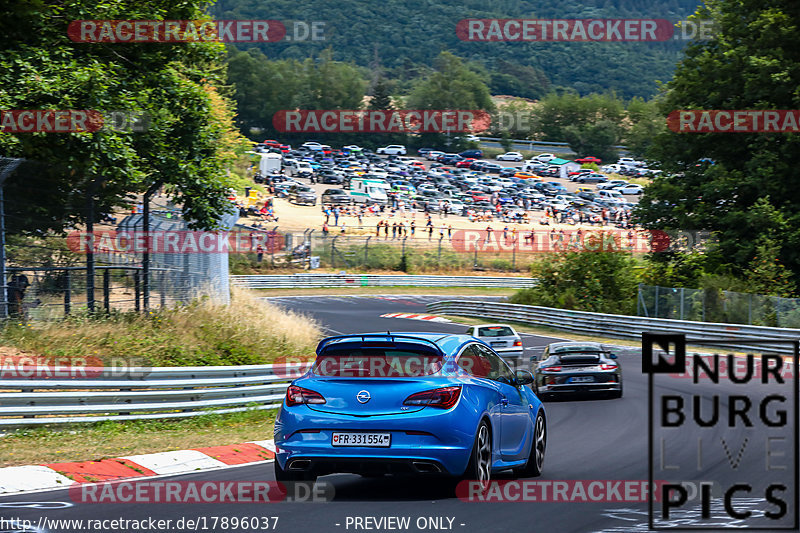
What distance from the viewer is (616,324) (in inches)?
1462

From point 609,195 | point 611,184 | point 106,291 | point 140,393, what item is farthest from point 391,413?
point 611,184

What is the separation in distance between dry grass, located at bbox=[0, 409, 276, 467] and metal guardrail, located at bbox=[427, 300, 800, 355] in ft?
45.3

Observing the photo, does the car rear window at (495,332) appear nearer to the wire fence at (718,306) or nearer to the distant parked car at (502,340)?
the distant parked car at (502,340)

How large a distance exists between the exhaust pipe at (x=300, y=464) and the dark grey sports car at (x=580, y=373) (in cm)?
1112

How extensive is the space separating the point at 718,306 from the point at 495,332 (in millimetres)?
9071

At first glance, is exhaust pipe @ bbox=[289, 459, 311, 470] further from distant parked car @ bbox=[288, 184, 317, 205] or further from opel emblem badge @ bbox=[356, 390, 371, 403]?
distant parked car @ bbox=[288, 184, 317, 205]

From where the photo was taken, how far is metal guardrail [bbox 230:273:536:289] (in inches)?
2343

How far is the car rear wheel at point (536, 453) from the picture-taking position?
1052 centimetres

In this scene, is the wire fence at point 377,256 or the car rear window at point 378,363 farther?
the wire fence at point 377,256

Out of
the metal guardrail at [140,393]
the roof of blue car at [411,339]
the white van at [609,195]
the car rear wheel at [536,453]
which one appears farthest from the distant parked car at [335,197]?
the roof of blue car at [411,339]

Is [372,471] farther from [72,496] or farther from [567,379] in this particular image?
[567,379]

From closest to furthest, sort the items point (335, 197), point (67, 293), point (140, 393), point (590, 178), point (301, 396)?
point (301, 396), point (140, 393), point (67, 293), point (335, 197), point (590, 178)

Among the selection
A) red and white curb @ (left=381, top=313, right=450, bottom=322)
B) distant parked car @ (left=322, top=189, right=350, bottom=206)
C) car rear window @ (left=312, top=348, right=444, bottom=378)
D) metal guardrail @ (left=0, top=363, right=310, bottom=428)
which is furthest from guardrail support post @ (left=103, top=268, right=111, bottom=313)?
distant parked car @ (left=322, top=189, right=350, bottom=206)

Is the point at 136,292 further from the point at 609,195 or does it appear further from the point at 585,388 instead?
the point at 609,195
